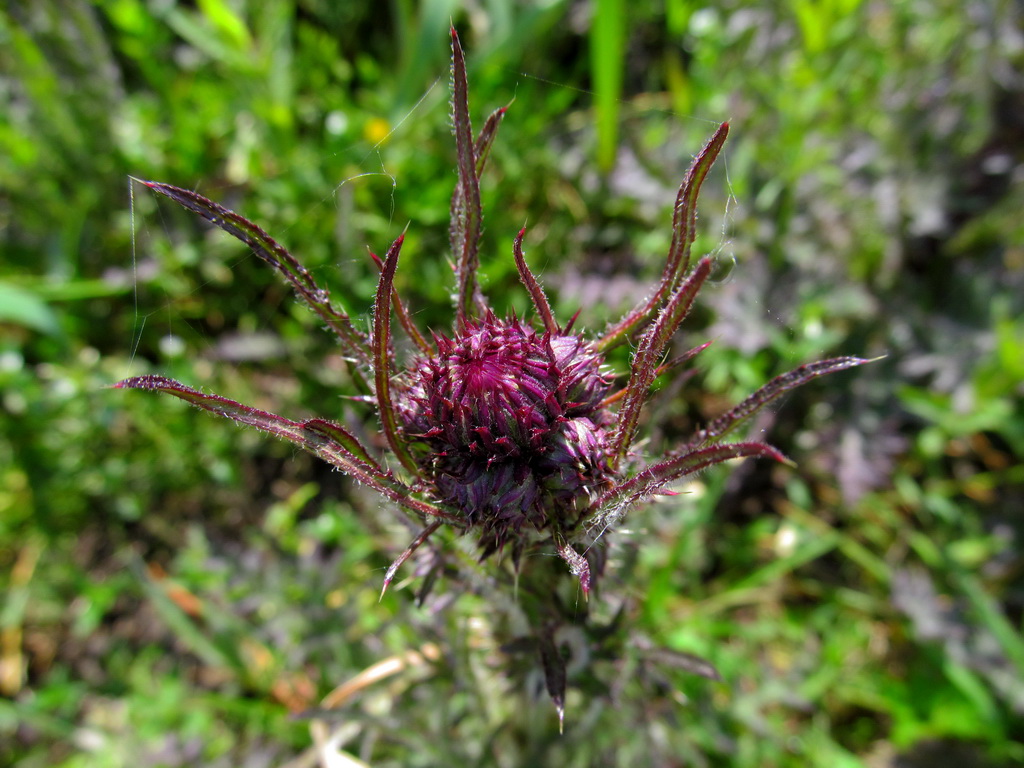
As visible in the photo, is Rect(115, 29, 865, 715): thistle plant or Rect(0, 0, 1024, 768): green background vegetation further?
Rect(0, 0, 1024, 768): green background vegetation

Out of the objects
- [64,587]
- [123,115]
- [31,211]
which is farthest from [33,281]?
[64,587]

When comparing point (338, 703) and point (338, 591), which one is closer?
point (338, 703)

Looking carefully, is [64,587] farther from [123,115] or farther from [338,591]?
[123,115]

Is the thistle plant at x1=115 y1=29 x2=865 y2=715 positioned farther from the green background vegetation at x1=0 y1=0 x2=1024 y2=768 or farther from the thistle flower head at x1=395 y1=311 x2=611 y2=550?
the green background vegetation at x1=0 y1=0 x2=1024 y2=768

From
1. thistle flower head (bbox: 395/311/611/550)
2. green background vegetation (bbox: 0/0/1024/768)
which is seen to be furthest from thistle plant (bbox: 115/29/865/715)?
green background vegetation (bbox: 0/0/1024/768)

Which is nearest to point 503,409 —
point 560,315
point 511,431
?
point 511,431

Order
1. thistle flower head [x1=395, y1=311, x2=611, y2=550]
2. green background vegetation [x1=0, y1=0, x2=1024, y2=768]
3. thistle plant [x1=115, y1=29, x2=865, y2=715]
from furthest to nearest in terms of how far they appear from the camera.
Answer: green background vegetation [x1=0, y1=0, x2=1024, y2=768] → thistle flower head [x1=395, y1=311, x2=611, y2=550] → thistle plant [x1=115, y1=29, x2=865, y2=715]

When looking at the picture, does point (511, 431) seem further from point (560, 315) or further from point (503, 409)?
point (560, 315)
